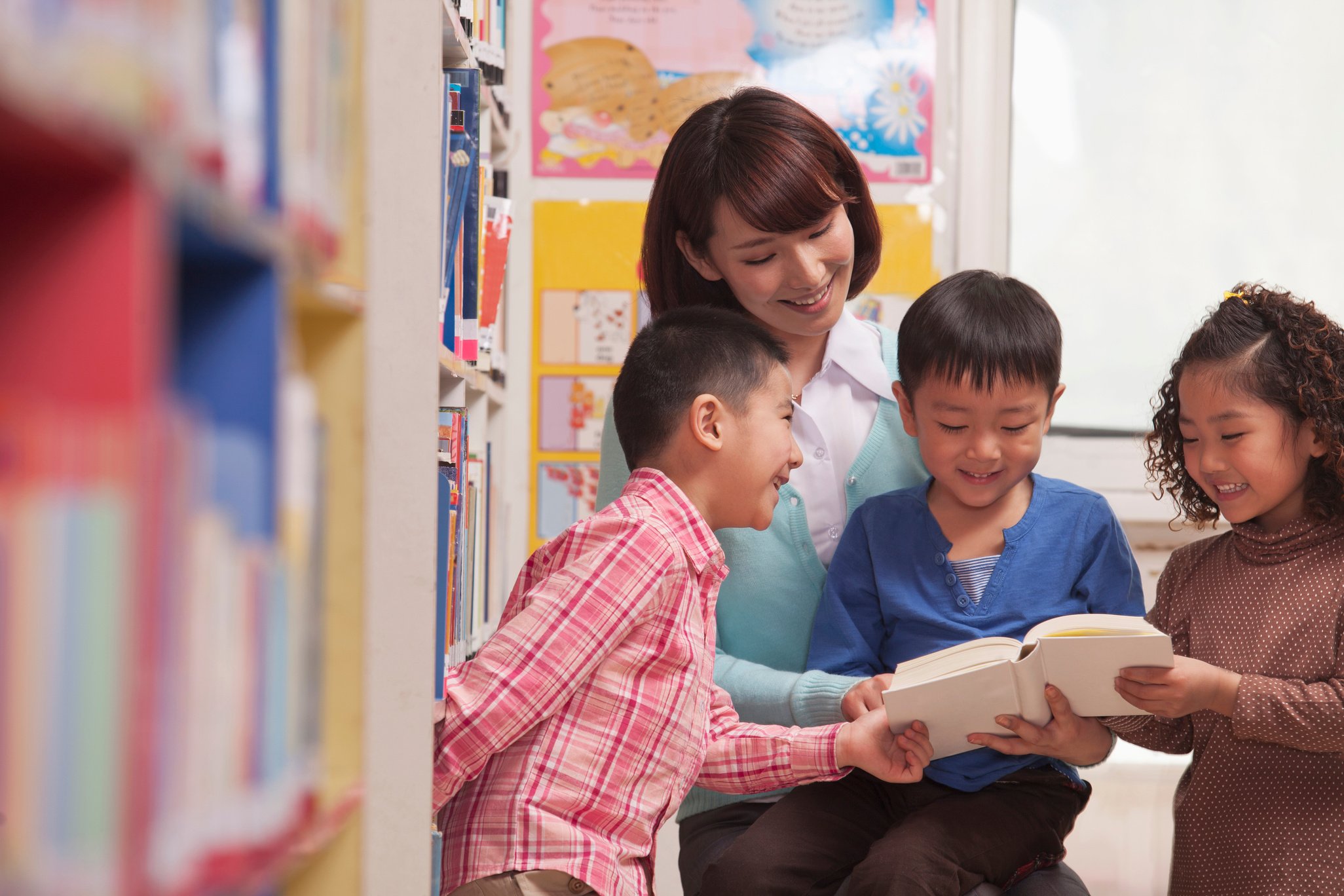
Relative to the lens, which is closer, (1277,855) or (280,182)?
(280,182)

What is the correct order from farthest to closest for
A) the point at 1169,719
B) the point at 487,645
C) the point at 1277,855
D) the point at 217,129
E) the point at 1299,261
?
the point at 1299,261
the point at 1169,719
the point at 1277,855
the point at 487,645
the point at 217,129

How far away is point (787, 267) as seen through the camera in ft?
5.18

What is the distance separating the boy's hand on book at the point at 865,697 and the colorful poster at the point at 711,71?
183 centimetres

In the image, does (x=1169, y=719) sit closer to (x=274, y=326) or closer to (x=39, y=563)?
(x=274, y=326)

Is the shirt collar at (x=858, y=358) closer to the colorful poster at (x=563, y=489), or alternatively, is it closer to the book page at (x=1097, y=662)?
the book page at (x=1097, y=662)

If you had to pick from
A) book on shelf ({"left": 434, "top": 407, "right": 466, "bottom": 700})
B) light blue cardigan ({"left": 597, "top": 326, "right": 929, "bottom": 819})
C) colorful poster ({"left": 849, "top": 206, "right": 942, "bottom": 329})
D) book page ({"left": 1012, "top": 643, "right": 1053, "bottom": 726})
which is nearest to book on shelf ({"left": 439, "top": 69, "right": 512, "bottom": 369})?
book on shelf ({"left": 434, "top": 407, "right": 466, "bottom": 700})

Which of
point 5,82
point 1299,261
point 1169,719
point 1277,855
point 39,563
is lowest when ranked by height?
point 1277,855

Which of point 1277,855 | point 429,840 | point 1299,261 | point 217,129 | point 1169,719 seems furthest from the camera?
point 1299,261

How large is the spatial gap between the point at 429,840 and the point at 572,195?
2148mm

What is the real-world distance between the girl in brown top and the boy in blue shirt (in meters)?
0.12

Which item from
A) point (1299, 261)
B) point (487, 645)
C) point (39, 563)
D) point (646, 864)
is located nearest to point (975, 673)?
point (646, 864)

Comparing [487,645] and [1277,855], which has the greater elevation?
[487,645]

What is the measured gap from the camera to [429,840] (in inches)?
40.8

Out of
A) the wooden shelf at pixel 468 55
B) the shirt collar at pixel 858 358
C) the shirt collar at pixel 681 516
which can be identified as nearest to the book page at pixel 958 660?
the shirt collar at pixel 681 516
